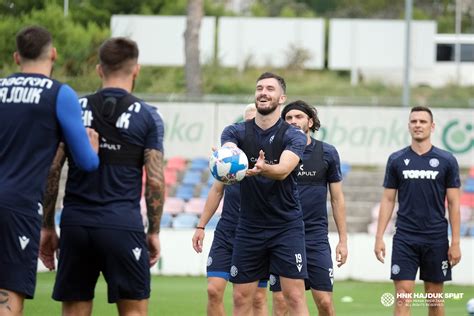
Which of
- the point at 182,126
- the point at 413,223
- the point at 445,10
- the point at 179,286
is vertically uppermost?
the point at 445,10

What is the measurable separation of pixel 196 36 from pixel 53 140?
25.6 m

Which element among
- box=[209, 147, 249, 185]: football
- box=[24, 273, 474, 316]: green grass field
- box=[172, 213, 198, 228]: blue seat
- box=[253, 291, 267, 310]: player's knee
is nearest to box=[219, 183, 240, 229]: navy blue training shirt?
box=[253, 291, 267, 310]: player's knee

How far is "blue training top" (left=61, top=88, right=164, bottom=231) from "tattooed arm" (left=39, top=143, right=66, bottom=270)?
6.3 inches

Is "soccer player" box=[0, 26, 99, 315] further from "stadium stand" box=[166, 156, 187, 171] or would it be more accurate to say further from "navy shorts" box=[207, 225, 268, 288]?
"stadium stand" box=[166, 156, 187, 171]

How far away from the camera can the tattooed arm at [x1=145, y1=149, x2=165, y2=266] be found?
25.2 ft

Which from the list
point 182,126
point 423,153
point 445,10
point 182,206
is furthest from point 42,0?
point 445,10

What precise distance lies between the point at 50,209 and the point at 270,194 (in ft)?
7.46

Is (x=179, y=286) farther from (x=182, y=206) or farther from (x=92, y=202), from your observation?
(x=92, y=202)

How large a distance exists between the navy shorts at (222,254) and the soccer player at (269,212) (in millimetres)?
1112

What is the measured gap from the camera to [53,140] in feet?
25.1

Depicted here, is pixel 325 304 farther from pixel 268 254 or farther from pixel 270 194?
pixel 270 194

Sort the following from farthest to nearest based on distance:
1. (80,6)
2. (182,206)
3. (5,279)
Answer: (80,6) < (182,206) < (5,279)

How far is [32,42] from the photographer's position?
7.68 m

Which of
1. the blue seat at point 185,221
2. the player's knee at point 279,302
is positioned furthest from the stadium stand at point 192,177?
the player's knee at point 279,302
